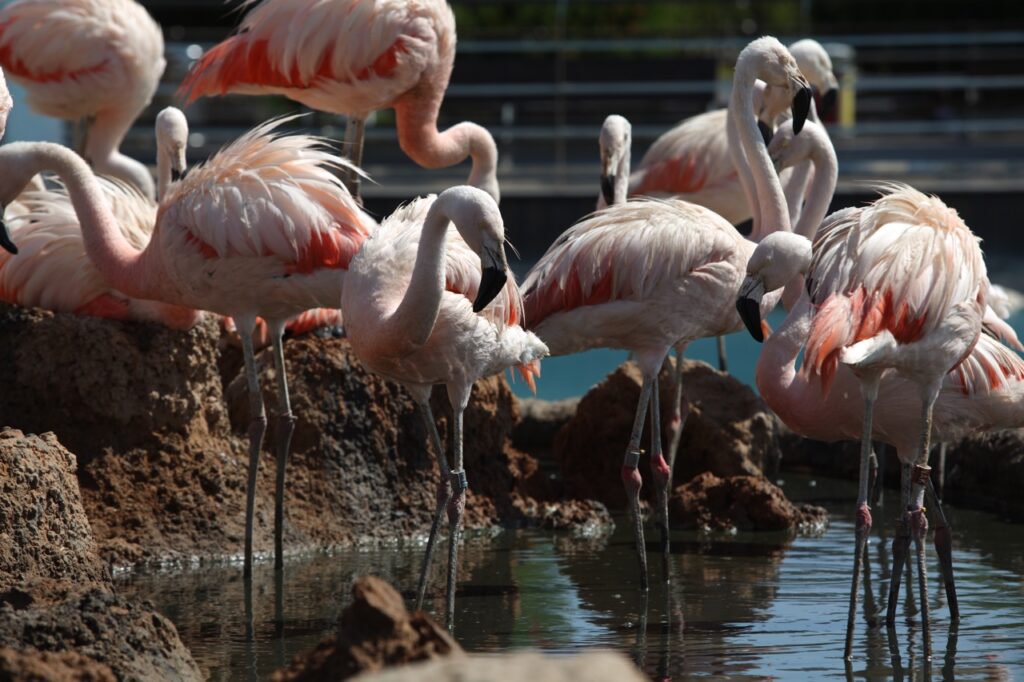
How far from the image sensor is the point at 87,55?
27.8 feet

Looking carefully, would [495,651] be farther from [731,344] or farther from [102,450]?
[731,344]

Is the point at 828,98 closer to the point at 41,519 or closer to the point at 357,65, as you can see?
the point at 357,65

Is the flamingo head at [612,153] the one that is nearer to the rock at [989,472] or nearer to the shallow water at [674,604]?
the shallow water at [674,604]

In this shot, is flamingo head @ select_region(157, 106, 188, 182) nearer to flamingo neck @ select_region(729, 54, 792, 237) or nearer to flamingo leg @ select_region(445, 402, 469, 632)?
flamingo leg @ select_region(445, 402, 469, 632)

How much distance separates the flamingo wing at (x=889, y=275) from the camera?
4688 mm

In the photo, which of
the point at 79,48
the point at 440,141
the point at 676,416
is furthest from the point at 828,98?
the point at 79,48

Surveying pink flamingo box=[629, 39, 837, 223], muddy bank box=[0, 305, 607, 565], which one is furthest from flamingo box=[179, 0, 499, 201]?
pink flamingo box=[629, 39, 837, 223]

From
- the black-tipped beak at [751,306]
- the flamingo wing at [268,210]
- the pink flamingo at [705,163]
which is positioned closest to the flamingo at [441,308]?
the flamingo wing at [268,210]

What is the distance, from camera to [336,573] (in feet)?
19.2

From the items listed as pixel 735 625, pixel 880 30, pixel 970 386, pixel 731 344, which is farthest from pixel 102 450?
pixel 880 30

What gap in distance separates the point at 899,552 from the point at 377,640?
2473 millimetres

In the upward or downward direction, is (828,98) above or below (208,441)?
above

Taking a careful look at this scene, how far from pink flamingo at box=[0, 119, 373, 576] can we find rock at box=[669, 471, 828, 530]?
179 cm

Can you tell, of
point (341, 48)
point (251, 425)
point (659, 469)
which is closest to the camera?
point (251, 425)
